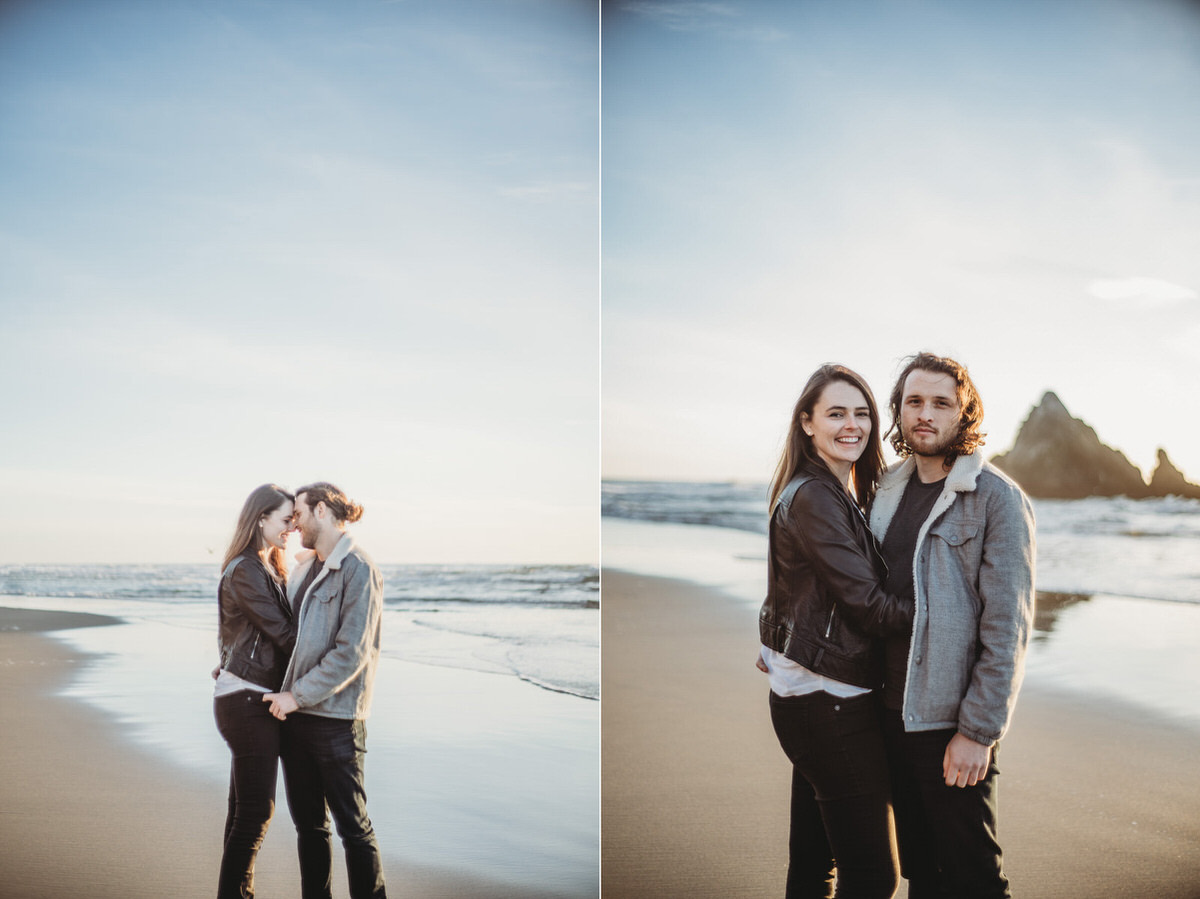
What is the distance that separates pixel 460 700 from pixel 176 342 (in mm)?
1674

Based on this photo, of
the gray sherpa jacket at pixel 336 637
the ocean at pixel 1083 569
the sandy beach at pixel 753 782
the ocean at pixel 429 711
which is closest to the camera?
the gray sherpa jacket at pixel 336 637

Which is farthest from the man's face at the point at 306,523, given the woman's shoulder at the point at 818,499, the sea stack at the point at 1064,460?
the sea stack at the point at 1064,460

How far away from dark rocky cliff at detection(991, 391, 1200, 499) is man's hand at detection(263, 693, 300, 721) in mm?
3141

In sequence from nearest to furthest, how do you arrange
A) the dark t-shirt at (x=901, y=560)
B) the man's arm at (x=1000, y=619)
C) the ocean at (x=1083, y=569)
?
1. the man's arm at (x=1000, y=619)
2. the dark t-shirt at (x=901, y=560)
3. the ocean at (x=1083, y=569)

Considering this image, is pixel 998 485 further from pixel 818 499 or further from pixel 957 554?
pixel 818 499

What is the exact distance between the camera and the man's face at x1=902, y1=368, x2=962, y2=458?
1.92 metres

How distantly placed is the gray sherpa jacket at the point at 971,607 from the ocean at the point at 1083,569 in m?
2.01

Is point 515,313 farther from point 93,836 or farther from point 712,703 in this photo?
point 93,836

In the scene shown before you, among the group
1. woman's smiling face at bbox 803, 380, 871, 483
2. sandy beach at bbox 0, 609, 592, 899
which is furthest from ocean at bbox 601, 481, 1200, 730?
woman's smiling face at bbox 803, 380, 871, 483

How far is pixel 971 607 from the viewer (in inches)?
72.8

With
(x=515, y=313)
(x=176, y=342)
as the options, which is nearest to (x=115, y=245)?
(x=176, y=342)

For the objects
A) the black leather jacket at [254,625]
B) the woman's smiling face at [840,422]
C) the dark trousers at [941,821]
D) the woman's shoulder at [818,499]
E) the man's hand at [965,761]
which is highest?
the woman's smiling face at [840,422]

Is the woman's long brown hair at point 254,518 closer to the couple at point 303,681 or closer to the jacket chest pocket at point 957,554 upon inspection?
the couple at point 303,681

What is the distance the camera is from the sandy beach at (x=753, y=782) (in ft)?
9.87
